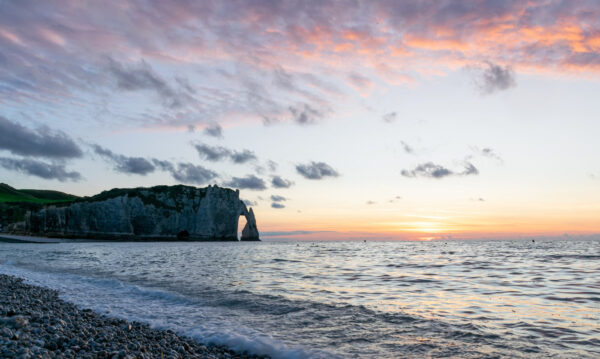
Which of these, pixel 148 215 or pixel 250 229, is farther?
pixel 250 229

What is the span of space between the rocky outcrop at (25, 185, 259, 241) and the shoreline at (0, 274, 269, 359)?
133422 mm

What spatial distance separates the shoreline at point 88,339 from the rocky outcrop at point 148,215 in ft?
438

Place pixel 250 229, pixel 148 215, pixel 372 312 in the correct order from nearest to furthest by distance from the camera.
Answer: pixel 372 312 < pixel 148 215 < pixel 250 229

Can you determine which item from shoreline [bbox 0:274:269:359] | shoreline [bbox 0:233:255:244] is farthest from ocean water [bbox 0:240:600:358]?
shoreline [bbox 0:233:255:244]

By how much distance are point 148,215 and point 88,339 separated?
144 meters

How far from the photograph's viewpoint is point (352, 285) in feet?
71.7

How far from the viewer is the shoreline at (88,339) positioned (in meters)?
7.74

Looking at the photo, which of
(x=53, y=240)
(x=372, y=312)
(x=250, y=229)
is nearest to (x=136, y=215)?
(x=53, y=240)

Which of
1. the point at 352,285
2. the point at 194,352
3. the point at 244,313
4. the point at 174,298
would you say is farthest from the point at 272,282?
the point at 194,352

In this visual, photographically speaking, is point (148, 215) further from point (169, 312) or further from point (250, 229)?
point (169, 312)

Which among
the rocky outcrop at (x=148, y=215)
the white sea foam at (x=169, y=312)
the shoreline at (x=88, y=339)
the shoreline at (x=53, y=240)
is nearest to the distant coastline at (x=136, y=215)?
the rocky outcrop at (x=148, y=215)

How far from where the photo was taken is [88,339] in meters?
8.97

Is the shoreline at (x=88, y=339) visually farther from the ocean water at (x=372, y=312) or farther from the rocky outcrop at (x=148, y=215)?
the rocky outcrop at (x=148, y=215)

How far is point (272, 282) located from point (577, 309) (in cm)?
1583
